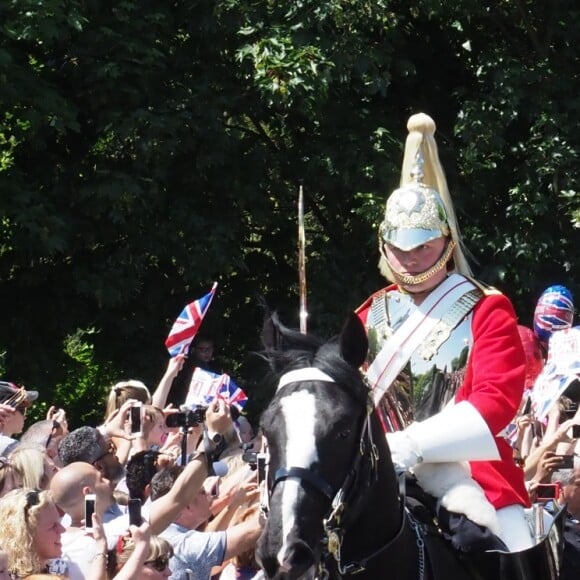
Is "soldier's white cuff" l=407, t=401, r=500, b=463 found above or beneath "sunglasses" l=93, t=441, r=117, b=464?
above

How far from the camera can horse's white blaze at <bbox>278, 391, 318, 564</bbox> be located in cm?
418

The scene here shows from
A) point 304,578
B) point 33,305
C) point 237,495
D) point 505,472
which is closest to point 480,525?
point 505,472

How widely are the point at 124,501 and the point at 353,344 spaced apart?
3193mm

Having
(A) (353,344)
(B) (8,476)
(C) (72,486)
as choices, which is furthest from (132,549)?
(A) (353,344)

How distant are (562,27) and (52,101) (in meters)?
4.97

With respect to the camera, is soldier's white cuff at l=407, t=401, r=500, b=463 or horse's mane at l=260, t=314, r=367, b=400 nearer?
horse's mane at l=260, t=314, r=367, b=400

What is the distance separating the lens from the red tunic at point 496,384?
16.8ft

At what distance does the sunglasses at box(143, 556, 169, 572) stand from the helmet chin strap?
1496 millimetres

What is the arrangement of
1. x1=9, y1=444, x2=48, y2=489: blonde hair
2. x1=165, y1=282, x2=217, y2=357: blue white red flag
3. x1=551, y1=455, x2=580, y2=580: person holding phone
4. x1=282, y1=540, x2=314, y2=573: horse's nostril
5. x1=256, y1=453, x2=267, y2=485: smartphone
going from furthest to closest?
x1=165, y1=282, x2=217, y2=357: blue white red flag, x1=9, y1=444, x2=48, y2=489: blonde hair, x1=551, y1=455, x2=580, y2=580: person holding phone, x1=256, y1=453, x2=267, y2=485: smartphone, x1=282, y1=540, x2=314, y2=573: horse's nostril

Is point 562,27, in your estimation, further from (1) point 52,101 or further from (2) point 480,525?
(2) point 480,525

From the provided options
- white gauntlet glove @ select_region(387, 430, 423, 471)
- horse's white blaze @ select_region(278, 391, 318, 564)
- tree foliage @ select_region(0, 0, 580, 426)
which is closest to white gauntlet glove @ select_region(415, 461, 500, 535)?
white gauntlet glove @ select_region(387, 430, 423, 471)

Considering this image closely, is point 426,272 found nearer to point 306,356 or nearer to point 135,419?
point 306,356

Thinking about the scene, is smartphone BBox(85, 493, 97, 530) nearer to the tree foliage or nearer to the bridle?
the bridle

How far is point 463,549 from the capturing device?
5.06m
